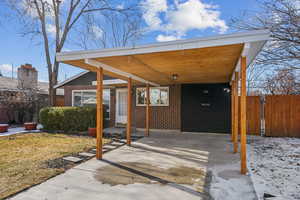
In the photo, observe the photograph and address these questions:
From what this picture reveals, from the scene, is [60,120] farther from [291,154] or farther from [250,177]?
[291,154]

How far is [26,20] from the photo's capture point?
1106cm

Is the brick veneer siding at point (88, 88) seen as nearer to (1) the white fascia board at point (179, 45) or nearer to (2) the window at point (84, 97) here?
(2) the window at point (84, 97)

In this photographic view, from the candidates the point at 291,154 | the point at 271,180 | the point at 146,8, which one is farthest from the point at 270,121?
the point at 146,8

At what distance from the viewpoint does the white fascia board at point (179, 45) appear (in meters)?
2.68

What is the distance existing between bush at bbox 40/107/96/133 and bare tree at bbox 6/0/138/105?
3.03 metres

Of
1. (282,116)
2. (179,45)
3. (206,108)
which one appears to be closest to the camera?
(179,45)

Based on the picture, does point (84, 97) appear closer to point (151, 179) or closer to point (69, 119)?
point (69, 119)

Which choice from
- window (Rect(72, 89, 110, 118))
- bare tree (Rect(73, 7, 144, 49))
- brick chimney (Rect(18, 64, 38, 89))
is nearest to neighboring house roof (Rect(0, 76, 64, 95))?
brick chimney (Rect(18, 64, 38, 89))

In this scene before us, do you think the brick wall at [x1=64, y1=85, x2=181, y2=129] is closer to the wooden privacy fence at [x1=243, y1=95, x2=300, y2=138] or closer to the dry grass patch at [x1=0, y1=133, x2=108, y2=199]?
the wooden privacy fence at [x1=243, y1=95, x2=300, y2=138]

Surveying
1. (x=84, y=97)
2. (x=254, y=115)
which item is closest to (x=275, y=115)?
(x=254, y=115)

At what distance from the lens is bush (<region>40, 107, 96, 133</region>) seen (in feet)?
26.6

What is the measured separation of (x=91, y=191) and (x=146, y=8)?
1179 centimetres

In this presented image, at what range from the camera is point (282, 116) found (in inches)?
274

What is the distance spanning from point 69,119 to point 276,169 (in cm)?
775
